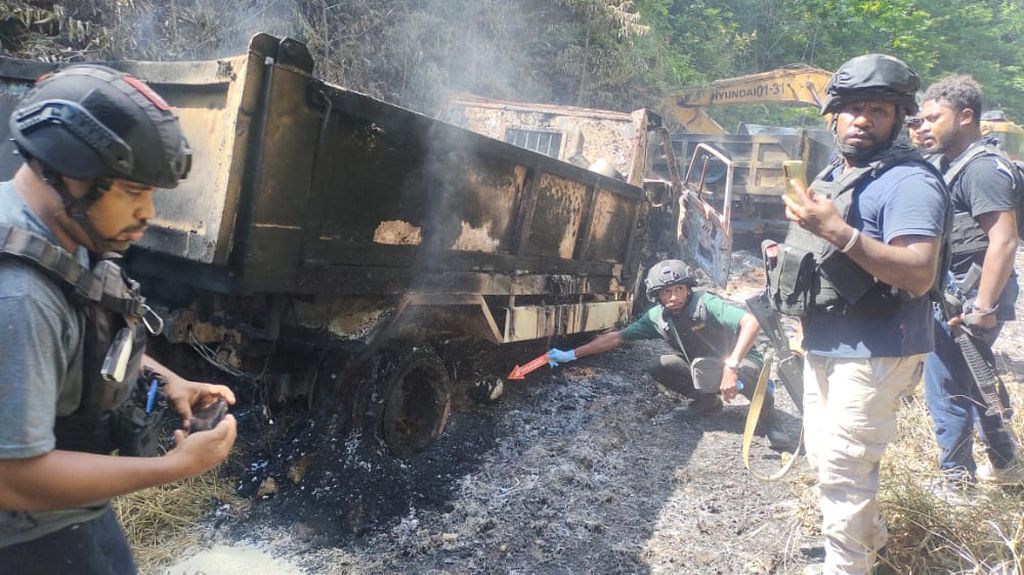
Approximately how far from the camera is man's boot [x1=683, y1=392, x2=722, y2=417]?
446cm

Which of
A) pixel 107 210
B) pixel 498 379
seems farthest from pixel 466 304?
pixel 107 210

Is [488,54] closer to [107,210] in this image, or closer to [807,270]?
[807,270]

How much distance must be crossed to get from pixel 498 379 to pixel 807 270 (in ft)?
8.10

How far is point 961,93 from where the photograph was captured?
10.1ft

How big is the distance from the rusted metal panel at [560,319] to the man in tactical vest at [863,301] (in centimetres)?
200

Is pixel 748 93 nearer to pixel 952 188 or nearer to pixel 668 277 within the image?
pixel 668 277

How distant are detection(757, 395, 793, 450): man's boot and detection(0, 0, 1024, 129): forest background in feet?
20.0

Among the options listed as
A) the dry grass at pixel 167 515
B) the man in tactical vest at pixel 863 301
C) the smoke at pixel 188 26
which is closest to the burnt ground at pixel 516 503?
the dry grass at pixel 167 515

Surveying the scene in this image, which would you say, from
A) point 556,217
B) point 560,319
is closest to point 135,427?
point 556,217

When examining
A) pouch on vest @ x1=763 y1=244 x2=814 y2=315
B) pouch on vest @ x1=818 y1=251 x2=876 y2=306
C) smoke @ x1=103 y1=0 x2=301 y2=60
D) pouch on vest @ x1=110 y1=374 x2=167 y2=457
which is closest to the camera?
pouch on vest @ x1=110 y1=374 x2=167 y2=457

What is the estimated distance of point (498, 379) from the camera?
4.22 metres

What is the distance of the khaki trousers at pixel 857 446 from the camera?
205 centimetres

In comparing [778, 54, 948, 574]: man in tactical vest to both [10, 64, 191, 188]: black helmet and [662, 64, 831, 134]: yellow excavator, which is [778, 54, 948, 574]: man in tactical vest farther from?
[662, 64, 831, 134]: yellow excavator

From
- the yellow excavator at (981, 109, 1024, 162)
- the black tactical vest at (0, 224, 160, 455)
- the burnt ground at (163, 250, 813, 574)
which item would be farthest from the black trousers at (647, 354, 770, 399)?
the yellow excavator at (981, 109, 1024, 162)
